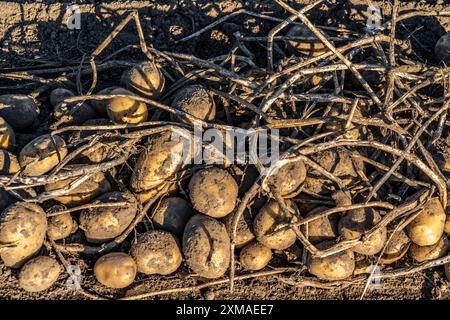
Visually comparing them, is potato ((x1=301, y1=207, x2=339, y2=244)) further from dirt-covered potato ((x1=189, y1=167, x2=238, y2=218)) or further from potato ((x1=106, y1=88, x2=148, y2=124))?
potato ((x1=106, y1=88, x2=148, y2=124))

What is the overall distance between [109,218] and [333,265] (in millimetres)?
1042

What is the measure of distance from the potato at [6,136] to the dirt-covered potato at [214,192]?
916mm

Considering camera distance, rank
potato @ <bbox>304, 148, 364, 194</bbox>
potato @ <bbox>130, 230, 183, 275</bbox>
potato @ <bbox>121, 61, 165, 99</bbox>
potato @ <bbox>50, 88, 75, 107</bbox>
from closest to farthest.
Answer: potato @ <bbox>130, 230, 183, 275</bbox> < potato @ <bbox>304, 148, 364, 194</bbox> < potato @ <bbox>121, 61, 165, 99</bbox> < potato @ <bbox>50, 88, 75, 107</bbox>

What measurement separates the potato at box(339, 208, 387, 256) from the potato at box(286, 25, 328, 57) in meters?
0.96

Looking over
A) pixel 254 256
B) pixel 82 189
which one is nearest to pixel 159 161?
pixel 82 189


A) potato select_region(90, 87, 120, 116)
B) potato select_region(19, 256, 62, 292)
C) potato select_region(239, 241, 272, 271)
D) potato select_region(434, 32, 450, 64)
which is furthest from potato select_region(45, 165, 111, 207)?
potato select_region(434, 32, 450, 64)

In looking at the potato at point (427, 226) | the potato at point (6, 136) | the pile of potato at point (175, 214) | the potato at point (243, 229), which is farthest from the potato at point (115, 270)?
the potato at point (427, 226)

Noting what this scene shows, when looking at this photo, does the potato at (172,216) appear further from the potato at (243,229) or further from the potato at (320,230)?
the potato at (320,230)

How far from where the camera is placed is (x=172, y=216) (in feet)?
8.13

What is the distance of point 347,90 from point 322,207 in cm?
73

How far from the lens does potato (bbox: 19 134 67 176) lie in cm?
238

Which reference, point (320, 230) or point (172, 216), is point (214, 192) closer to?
point (172, 216)

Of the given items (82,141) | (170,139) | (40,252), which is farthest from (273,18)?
(40,252)

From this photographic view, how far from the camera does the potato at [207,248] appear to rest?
2336mm
